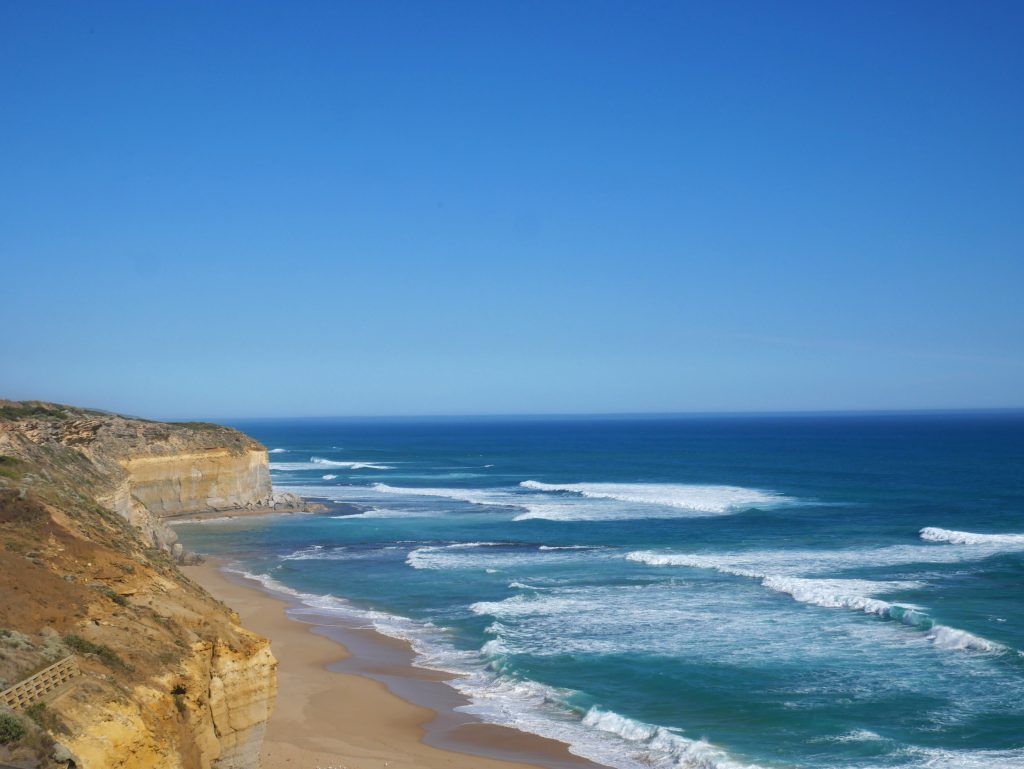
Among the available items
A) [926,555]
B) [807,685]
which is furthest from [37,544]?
[926,555]

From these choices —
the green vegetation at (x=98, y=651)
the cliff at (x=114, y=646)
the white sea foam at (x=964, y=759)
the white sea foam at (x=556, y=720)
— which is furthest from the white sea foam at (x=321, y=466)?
the green vegetation at (x=98, y=651)

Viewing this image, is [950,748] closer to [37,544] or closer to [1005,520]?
[37,544]

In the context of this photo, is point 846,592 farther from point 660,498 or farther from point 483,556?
point 660,498

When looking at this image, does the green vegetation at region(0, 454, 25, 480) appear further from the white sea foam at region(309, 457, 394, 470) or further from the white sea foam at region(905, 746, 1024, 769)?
the white sea foam at region(309, 457, 394, 470)

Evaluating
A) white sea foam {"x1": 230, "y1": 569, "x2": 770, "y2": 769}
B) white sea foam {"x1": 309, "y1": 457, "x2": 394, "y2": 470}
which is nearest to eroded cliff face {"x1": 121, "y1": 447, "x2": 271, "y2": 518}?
white sea foam {"x1": 230, "y1": 569, "x2": 770, "y2": 769}

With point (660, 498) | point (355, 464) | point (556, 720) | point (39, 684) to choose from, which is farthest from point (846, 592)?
point (355, 464)

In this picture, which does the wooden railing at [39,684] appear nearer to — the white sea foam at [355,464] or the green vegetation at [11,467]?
the green vegetation at [11,467]

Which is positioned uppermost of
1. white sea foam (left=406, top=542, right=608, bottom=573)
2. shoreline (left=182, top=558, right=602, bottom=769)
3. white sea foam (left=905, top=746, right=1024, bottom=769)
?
white sea foam (left=406, top=542, right=608, bottom=573)
